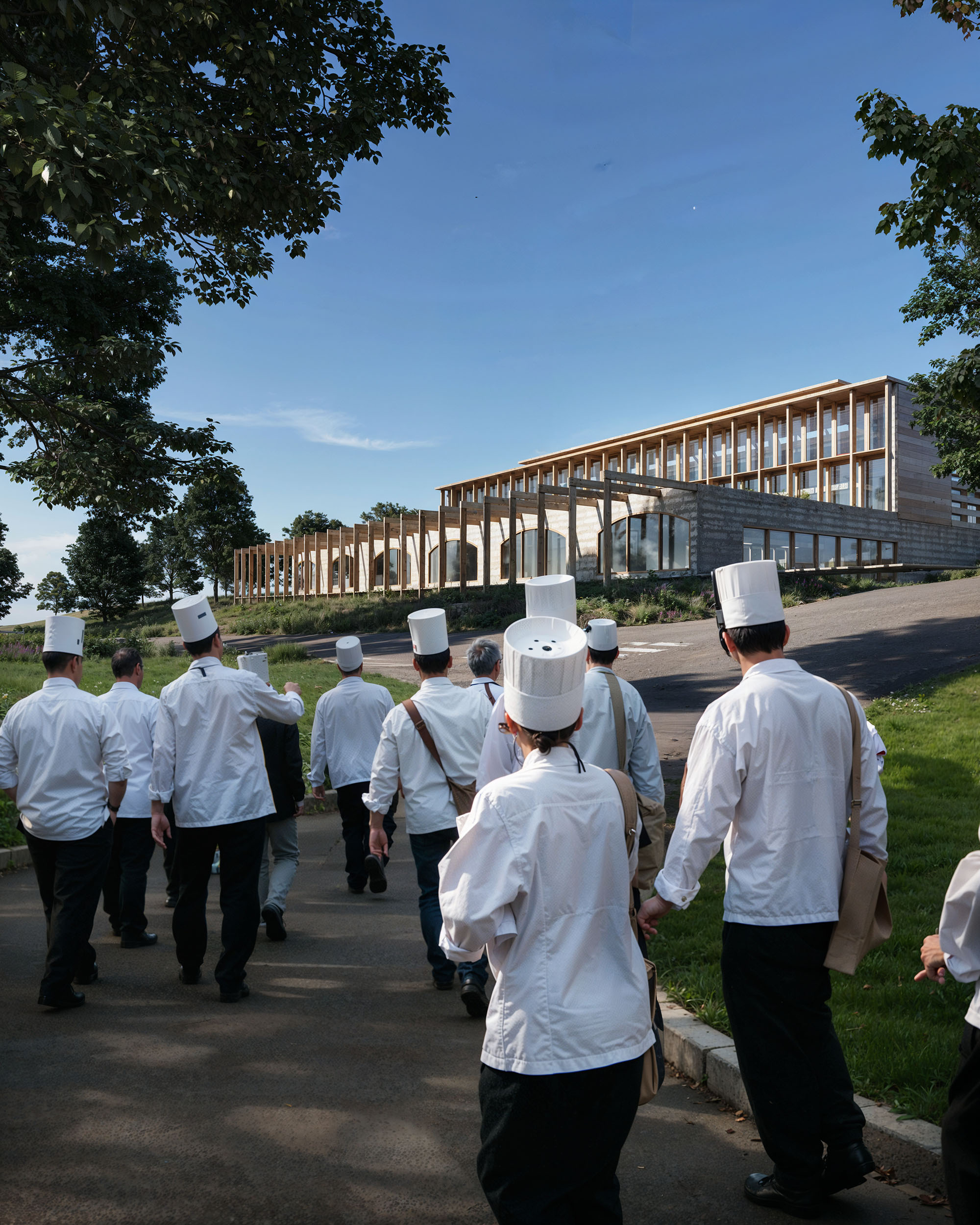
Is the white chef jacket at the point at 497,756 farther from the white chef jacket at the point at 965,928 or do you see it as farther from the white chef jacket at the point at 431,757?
the white chef jacket at the point at 965,928

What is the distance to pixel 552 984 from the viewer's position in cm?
223

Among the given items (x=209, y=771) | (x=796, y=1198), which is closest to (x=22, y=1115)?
(x=209, y=771)

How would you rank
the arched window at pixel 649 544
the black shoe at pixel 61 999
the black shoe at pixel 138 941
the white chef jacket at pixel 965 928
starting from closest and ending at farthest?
1. the white chef jacket at pixel 965 928
2. the black shoe at pixel 61 999
3. the black shoe at pixel 138 941
4. the arched window at pixel 649 544

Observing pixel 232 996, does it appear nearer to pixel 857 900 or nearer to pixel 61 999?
pixel 61 999

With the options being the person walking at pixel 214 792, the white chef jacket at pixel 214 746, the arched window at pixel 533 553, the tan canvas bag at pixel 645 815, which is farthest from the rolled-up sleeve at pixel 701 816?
the arched window at pixel 533 553

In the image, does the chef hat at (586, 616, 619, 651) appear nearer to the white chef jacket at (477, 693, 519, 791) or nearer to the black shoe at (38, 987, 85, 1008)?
the white chef jacket at (477, 693, 519, 791)

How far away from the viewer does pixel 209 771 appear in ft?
17.4

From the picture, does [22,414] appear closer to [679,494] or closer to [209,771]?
[209,771]

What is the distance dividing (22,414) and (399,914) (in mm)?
9696

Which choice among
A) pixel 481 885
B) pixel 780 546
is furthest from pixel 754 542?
pixel 481 885

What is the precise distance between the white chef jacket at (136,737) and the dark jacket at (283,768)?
32.5 inches

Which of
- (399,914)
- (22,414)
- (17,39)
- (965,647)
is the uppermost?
(17,39)

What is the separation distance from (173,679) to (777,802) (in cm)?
1995

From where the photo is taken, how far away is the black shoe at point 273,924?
6316 millimetres
